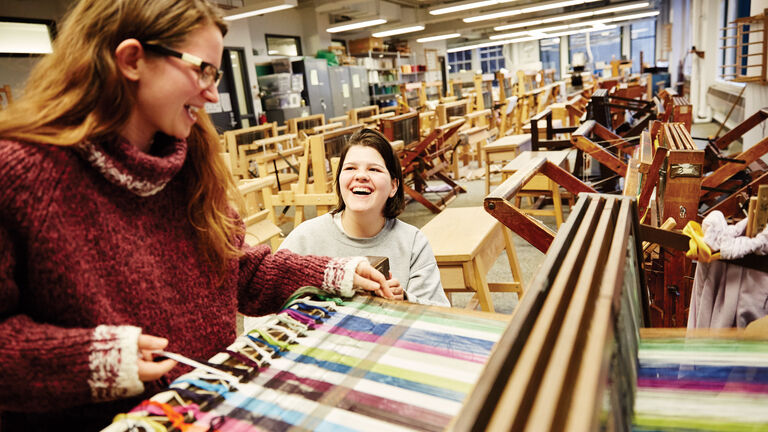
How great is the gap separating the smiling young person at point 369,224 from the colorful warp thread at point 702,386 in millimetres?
984

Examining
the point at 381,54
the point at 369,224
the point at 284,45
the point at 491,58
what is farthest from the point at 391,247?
the point at 491,58

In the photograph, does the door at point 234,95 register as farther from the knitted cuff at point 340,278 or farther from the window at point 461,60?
the window at point 461,60

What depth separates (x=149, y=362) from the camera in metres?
0.71

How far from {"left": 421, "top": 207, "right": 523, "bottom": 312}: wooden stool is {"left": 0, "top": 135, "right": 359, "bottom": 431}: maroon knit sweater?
1361 mm

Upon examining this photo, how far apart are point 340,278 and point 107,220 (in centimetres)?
42

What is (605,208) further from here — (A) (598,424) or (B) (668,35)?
(B) (668,35)

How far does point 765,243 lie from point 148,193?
1.40 meters

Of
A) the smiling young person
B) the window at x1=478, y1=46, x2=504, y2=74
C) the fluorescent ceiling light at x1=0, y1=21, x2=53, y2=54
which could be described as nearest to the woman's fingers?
the smiling young person

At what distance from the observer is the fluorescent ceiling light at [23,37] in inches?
264

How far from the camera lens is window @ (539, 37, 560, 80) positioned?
2386 cm

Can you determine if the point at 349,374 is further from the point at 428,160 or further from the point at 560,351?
the point at 428,160

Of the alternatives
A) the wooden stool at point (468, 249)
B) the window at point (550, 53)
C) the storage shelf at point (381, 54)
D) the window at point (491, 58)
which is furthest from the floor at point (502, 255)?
the window at point (491, 58)

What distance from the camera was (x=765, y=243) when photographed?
1.24m

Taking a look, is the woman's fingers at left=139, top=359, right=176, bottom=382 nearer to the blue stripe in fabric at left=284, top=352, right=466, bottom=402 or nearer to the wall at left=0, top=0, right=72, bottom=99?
the blue stripe in fabric at left=284, top=352, right=466, bottom=402
